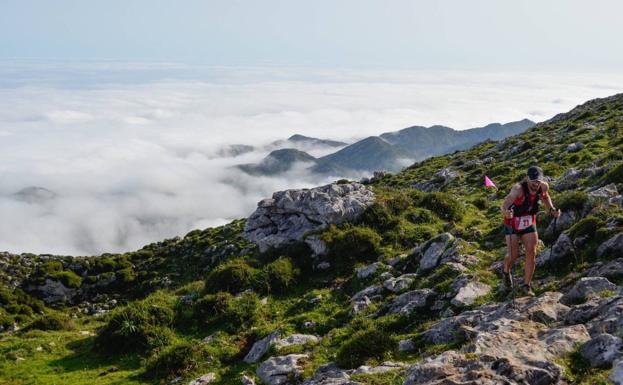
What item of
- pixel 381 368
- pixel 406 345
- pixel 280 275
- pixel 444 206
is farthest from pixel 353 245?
pixel 381 368

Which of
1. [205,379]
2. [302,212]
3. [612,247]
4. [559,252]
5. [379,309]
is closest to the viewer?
[612,247]

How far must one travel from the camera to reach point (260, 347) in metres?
14.4

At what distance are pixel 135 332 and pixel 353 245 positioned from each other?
999 centimetres

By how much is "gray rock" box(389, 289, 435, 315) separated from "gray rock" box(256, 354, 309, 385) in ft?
11.3

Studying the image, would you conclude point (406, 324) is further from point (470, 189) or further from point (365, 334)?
point (470, 189)

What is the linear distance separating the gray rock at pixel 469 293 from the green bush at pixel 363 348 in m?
2.59

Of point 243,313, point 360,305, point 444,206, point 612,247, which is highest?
point 612,247

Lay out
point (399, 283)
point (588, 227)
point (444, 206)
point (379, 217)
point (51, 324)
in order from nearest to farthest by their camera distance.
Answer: point (588, 227), point (399, 283), point (51, 324), point (379, 217), point (444, 206)

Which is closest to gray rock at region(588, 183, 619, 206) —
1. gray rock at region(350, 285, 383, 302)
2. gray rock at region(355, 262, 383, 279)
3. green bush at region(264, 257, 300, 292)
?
gray rock at region(355, 262, 383, 279)

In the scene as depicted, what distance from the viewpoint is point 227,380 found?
42.5 ft

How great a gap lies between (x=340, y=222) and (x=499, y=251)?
8.88m

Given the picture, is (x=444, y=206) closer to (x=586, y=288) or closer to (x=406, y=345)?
(x=586, y=288)

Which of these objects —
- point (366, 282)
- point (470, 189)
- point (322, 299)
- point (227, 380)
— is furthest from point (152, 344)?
point (470, 189)

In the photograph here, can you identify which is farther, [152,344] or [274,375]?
[152,344]
